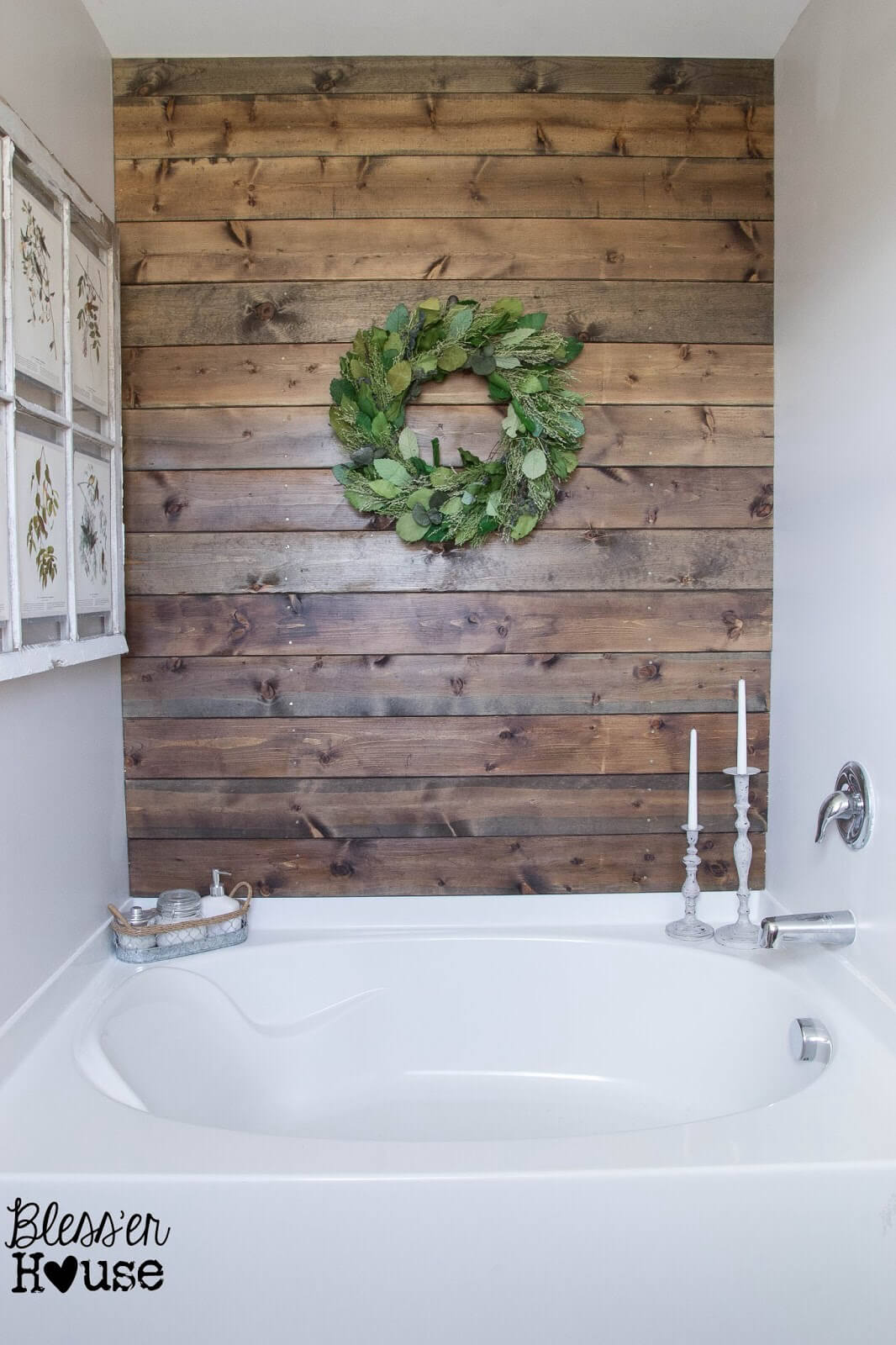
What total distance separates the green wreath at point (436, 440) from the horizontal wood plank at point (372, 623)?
0.54 feet

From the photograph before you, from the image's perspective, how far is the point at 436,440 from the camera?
2.08 metres

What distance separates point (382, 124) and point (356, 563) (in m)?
0.95

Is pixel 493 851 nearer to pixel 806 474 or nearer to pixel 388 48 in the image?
pixel 806 474

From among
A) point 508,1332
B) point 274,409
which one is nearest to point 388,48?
point 274,409

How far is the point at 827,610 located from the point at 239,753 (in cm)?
126

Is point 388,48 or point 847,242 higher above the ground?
point 388,48

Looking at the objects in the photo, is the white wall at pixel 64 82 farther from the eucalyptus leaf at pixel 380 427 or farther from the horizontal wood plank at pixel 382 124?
the eucalyptus leaf at pixel 380 427

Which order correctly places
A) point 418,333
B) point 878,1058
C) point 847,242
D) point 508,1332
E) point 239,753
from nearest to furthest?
point 508,1332, point 878,1058, point 847,242, point 418,333, point 239,753

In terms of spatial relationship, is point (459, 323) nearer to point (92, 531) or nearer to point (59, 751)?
point (92, 531)

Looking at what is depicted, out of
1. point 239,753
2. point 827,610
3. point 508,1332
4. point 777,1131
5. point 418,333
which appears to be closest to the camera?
point 508,1332

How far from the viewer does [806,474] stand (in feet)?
6.41

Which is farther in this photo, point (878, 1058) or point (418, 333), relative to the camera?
point (418, 333)

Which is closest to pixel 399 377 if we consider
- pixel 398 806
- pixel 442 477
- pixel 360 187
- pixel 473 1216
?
pixel 442 477

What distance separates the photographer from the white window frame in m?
1.45
